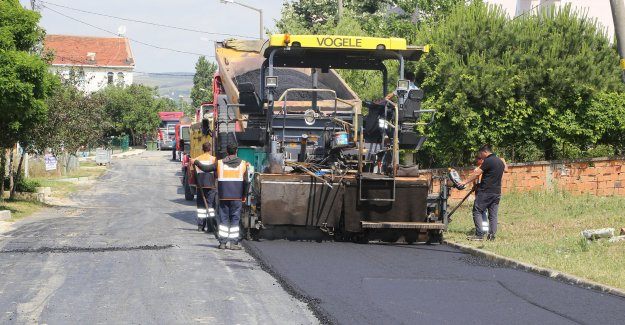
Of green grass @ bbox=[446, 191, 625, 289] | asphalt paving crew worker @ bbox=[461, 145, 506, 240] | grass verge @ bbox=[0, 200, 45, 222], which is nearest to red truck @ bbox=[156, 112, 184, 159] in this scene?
grass verge @ bbox=[0, 200, 45, 222]

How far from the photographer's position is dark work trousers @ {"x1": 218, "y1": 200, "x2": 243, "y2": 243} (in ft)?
41.7

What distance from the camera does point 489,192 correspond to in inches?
560

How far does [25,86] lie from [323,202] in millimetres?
7505

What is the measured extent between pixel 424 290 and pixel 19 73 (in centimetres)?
1119

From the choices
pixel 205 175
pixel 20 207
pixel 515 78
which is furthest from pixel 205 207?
pixel 20 207

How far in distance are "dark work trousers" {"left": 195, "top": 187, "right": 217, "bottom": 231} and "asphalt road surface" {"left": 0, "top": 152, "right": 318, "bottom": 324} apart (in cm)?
30

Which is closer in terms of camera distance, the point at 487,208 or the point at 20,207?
the point at 487,208

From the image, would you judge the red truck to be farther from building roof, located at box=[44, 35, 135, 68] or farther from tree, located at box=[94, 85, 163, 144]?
building roof, located at box=[44, 35, 135, 68]

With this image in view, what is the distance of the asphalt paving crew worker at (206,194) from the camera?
615 inches

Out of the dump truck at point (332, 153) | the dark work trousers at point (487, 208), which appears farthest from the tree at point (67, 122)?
the dark work trousers at point (487, 208)

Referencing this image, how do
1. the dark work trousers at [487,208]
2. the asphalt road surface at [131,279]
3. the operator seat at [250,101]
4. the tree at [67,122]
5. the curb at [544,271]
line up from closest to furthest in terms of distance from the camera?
the asphalt road surface at [131,279] < the curb at [544,271] < the dark work trousers at [487,208] < the operator seat at [250,101] < the tree at [67,122]

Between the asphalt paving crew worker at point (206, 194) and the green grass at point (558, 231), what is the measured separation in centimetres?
404

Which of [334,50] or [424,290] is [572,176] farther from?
[424,290]

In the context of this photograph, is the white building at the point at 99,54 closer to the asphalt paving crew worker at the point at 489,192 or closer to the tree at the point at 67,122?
the tree at the point at 67,122
